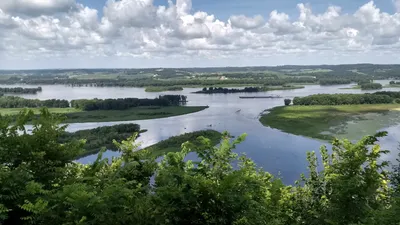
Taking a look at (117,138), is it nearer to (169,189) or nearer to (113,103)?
(113,103)

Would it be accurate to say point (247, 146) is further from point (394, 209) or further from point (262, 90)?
point (262, 90)

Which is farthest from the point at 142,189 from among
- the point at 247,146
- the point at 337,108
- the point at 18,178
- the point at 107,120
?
the point at 337,108

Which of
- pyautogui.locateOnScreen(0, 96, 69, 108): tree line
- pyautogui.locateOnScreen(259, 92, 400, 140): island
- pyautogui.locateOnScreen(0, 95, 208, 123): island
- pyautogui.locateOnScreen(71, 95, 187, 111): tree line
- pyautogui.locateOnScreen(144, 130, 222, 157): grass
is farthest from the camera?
pyautogui.locateOnScreen(71, 95, 187, 111): tree line

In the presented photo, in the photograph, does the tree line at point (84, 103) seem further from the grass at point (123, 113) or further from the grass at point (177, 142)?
the grass at point (177, 142)

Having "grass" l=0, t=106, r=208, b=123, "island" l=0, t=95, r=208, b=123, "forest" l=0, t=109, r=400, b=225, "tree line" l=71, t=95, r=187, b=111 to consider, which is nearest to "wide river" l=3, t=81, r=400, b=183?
"grass" l=0, t=106, r=208, b=123

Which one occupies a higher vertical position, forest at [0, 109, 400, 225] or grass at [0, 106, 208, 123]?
forest at [0, 109, 400, 225]

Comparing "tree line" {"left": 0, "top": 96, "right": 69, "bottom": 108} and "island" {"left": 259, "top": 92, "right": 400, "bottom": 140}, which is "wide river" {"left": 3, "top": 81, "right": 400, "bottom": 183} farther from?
"tree line" {"left": 0, "top": 96, "right": 69, "bottom": 108}
